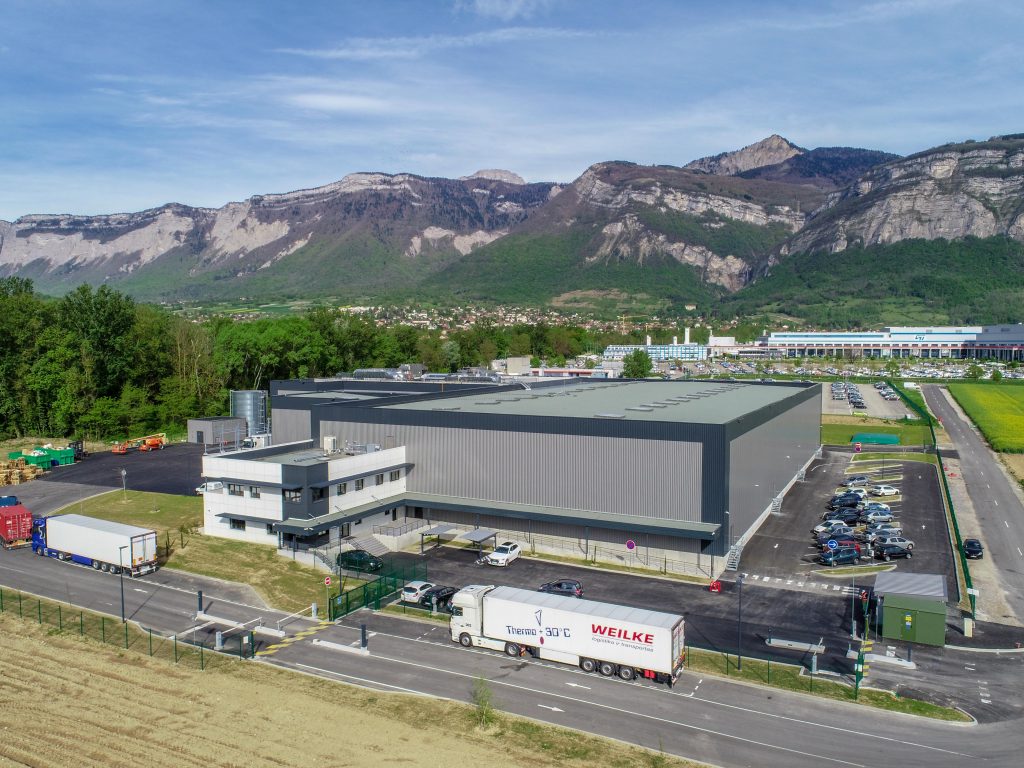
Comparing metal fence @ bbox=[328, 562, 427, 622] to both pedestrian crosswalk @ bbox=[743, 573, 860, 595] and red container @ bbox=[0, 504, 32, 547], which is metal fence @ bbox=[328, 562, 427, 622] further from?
red container @ bbox=[0, 504, 32, 547]

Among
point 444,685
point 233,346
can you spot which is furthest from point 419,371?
point 444,685

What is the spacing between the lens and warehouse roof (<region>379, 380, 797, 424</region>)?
53.6m

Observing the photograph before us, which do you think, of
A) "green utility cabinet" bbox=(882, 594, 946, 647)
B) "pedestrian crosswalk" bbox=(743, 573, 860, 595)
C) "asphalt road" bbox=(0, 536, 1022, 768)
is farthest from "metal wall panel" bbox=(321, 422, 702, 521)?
"green utility cabinet" bbox=(882, 594, 946, 647)

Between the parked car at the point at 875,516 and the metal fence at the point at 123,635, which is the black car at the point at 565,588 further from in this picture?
the parked car at the point at 875,516

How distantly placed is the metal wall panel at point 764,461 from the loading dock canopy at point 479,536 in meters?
14.6

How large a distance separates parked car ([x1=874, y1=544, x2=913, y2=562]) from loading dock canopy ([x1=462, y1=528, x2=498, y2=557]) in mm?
24493

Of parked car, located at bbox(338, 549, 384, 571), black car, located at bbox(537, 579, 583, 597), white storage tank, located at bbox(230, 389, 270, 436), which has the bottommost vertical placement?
black car, located at bbox(537, 579, 583, 597)

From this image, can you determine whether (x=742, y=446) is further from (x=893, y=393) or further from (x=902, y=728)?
(x=893, y=393)

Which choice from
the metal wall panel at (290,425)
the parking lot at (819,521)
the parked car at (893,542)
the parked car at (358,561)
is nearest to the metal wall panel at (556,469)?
the parking lot at (819,521)

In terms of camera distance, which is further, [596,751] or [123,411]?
[123,411]

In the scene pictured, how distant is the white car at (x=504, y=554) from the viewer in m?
44.1

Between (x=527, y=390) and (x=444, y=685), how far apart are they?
49.9 m

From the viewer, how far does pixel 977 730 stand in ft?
85.0

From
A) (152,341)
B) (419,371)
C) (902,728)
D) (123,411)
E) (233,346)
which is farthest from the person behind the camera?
(419,371)
